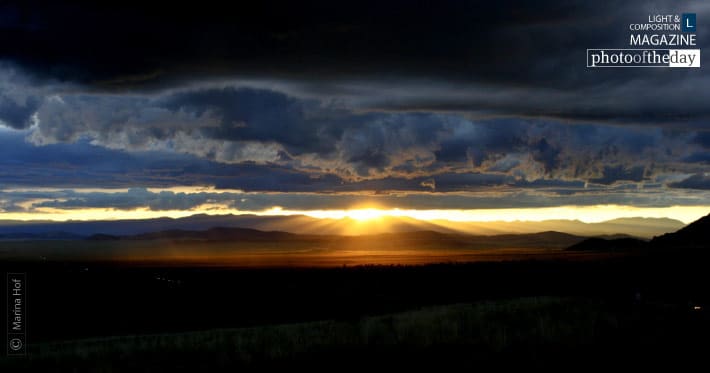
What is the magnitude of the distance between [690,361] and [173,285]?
100428 millimetres

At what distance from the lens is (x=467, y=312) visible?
27.2 m

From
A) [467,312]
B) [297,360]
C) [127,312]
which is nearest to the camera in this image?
[297,360]

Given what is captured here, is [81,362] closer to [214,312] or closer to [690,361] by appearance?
[690,361]

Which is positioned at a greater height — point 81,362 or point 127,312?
point 81,362

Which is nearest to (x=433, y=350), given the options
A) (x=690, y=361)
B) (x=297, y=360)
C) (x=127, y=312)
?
(x=297, y=360)

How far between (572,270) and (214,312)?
78.2m

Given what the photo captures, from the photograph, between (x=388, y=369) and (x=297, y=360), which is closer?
(x=388, y=369)

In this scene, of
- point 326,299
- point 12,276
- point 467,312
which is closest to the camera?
point 12,276

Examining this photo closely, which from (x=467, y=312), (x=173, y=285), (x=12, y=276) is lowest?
(x=173, y=285)

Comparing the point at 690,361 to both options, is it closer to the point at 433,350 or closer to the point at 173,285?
the point at 433,350

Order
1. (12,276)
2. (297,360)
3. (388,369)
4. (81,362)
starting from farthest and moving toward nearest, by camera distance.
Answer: (12,276) < (81,362) < (297,360) < (388,369)

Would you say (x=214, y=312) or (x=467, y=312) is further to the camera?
(x=214, y=312)

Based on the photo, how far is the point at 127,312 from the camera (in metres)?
68.9

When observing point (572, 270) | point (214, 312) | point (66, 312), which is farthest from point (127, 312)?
point (572, 270)
